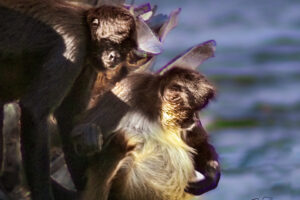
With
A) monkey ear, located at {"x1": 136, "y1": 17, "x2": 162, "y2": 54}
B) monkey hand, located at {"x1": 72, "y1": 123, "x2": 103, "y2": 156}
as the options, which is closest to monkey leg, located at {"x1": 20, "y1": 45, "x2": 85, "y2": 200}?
monkey hand, located at {"x1": 72, "y1": 123, "x2": 103, "y2": 156}

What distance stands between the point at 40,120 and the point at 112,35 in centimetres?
52

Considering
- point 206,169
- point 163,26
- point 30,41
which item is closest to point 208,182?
point 206,169

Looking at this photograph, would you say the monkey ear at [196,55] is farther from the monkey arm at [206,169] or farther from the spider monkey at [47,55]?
the monkey arm at [206,169]

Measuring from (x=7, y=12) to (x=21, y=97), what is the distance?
39 cm

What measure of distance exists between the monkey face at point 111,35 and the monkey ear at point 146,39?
0.03 metres

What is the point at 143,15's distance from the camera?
5.69 meters

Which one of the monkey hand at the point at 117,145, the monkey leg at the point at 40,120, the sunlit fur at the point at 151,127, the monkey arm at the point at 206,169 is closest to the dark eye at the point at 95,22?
the monkey leg at the point at 40,120

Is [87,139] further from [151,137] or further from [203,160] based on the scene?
[203,160]

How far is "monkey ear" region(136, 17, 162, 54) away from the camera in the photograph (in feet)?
17.2

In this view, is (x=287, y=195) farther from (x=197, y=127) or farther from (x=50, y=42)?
(x=50, y=42)

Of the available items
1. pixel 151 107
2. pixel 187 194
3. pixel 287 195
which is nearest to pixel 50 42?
pixel 151 107

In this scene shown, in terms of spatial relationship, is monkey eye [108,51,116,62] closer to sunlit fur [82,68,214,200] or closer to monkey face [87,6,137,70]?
monkey face [87,6,137,70]

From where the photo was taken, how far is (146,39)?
17.3 feet

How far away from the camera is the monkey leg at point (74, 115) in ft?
17.6
